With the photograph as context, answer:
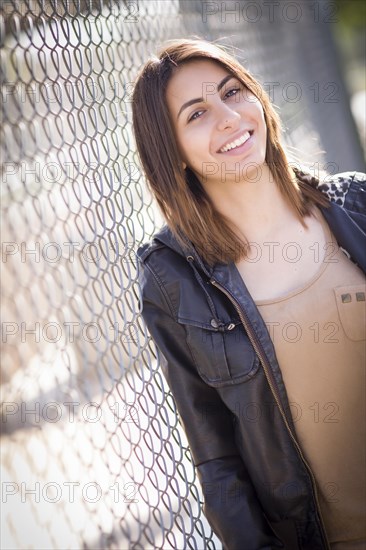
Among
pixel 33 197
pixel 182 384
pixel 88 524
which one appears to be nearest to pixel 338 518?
pixel 182 384

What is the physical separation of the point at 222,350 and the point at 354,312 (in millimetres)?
356

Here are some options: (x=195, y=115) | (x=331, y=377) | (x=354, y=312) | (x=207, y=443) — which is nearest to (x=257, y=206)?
(x=195, y=115)

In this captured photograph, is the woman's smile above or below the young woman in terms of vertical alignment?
above

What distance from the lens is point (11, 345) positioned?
8.61 ft

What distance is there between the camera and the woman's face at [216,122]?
193 centimetres

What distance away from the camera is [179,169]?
2.02 meters

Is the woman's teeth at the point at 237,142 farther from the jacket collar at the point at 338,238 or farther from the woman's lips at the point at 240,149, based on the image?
the jacket collar at the point at 338,238

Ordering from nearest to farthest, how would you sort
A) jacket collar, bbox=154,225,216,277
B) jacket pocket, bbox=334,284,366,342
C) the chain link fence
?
jacket pocket, bbox=334,284,366,342, jacket collar, bbox=154,225,216,277, the chain link fence

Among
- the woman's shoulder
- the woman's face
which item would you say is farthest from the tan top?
the woman's face

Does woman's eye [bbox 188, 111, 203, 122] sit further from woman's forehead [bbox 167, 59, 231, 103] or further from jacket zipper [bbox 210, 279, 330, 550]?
jacket zipper [bbox 210, 279, 330, 550]

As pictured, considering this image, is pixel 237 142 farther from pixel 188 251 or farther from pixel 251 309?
pixel 251 309

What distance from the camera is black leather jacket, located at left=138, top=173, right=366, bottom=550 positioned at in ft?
6.25

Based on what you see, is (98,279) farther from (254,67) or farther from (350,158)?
(350,158)

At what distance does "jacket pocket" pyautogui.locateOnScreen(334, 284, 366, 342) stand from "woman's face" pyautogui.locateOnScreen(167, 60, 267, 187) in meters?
0.42
